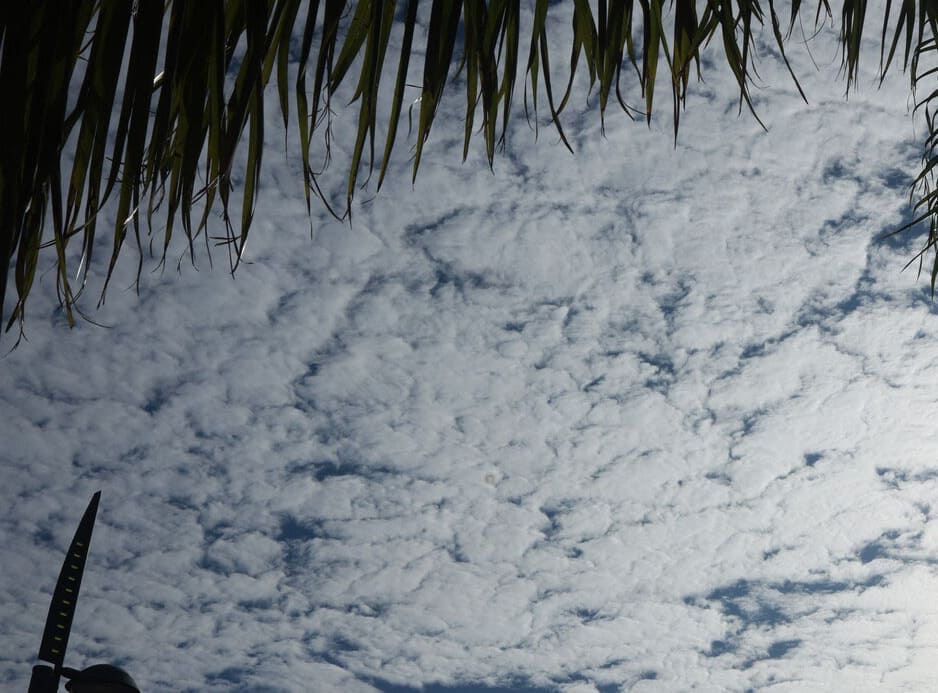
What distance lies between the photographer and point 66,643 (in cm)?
762

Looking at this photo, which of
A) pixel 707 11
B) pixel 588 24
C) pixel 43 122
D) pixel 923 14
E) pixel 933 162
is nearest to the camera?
pixel 43 122

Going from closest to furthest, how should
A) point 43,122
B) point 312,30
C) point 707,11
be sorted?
point 43,122, point 312,30, point 707,11

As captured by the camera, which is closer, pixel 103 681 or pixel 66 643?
pixel 103 681

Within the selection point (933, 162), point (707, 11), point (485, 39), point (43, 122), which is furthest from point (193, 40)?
point (933, 162)

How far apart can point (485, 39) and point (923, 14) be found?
1125 millimetres

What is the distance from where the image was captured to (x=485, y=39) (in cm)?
154

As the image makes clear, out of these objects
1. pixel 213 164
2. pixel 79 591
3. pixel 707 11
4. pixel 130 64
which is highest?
pixel 707 11

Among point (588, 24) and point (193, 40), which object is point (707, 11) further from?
point (193, 40)

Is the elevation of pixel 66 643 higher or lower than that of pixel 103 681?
lower

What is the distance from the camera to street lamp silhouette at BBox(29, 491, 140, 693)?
6.39 metres

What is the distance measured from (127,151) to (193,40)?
211 millimetres

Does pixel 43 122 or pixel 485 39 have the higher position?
pixel 485 39

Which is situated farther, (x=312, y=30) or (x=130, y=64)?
(x=312, y=30)

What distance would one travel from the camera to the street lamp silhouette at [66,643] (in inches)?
252
